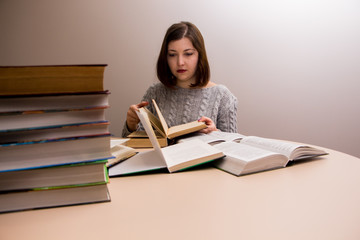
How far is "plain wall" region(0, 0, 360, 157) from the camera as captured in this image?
2.04 meters

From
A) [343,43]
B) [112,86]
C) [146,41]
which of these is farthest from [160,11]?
[343,43]

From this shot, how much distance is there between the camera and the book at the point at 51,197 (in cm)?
49

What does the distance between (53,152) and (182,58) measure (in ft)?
4.07

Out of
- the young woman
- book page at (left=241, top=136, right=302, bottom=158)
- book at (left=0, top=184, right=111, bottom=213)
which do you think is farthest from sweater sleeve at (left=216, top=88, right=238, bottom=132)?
book at (left=0, top=184, right=111, bottom=213)

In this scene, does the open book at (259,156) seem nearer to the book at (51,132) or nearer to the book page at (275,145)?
the book page at (275,145)

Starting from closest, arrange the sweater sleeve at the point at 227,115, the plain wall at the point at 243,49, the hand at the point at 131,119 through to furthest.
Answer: the hand at the point at 131,119, the sweater sleeve at the point at 227,115, the plain wall at the point at 243,49

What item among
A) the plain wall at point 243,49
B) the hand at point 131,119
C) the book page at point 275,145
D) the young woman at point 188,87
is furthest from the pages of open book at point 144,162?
the plain wall at point 243,49

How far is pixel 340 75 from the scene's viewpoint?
2289mm

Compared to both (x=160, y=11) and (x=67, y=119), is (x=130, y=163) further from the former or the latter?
(x=160, y=11)

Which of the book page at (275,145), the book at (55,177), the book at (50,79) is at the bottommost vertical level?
the book page at (275,145)

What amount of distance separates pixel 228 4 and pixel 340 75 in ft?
3.49

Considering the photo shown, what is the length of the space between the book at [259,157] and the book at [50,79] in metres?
0.41

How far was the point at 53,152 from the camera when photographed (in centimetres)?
49

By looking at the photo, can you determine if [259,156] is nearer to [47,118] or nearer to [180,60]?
[47,118]
